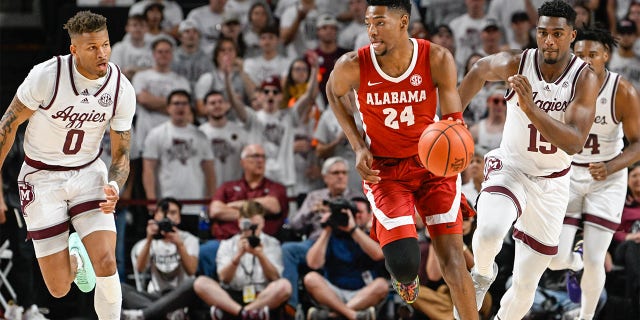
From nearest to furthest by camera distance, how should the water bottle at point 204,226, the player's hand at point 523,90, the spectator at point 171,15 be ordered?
the player's hand at point 523,90
the water bottle at point 204,226
the spectator at point 171,15

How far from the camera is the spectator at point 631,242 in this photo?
10.0m

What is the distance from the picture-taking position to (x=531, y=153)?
775 cm

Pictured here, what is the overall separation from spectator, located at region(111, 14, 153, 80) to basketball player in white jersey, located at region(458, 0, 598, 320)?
5945mm

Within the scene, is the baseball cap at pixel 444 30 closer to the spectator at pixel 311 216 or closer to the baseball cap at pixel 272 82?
the baseball cap at pixel 272 82

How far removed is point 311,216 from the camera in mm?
10656

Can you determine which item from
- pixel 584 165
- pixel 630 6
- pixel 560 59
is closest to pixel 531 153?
pixel 560 59

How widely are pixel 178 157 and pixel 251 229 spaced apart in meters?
1.76

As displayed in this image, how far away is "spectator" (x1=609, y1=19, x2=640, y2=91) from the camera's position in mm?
12727

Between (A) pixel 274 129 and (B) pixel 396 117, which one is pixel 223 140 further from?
(B) pixel 396 117

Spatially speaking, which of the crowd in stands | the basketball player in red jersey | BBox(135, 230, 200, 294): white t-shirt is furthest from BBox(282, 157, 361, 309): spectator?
the basketball player in red jersey

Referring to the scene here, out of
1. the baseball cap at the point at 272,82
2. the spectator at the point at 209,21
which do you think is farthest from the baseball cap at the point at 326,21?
the spectator at the point at 209,21

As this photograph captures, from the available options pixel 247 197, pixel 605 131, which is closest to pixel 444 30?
pixel 247 197

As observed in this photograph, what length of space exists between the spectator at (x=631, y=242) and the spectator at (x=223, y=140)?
164 inches

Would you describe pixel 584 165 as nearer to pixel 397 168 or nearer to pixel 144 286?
pixel 397 168
